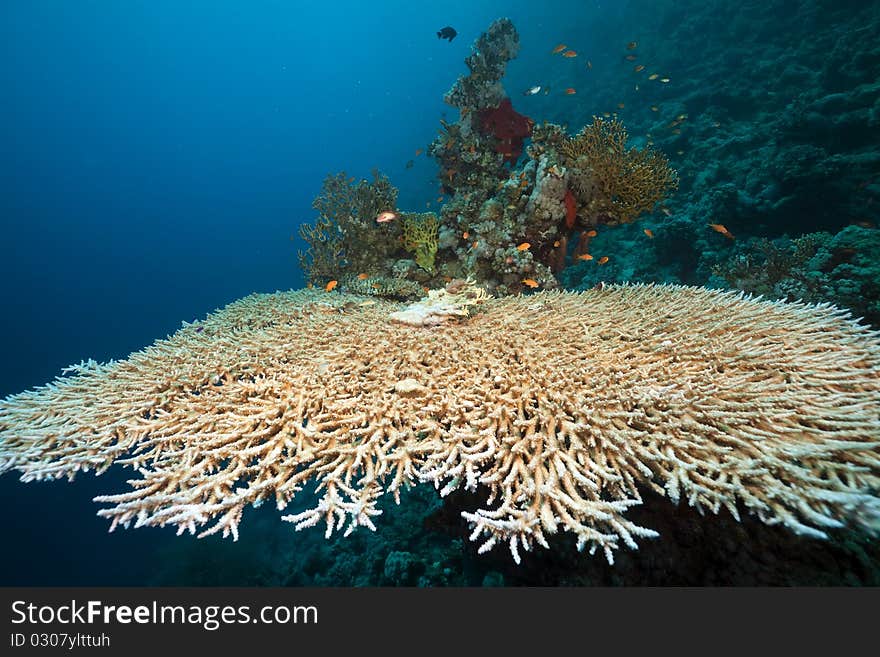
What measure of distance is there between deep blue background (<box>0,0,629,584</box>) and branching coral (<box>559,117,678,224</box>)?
21398 millimetres

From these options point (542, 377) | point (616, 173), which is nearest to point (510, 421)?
point (542, 377)

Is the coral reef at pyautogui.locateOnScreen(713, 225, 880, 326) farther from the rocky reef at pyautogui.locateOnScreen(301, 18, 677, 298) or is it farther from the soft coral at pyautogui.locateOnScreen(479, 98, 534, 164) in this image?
the soft coral at pyautogui.locateOnScreen(479, 98, 534, 164)

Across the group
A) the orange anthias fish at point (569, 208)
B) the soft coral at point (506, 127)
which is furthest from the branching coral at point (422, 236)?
the soft coral at point (506, 127)

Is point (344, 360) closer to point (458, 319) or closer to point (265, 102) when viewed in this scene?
point (458, 319)

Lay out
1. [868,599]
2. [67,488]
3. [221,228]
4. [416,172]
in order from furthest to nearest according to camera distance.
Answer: [221,228]
[416,172]
[67,488]
[868,599]

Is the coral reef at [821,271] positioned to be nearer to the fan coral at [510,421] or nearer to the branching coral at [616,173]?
the branching coral at [616,173]

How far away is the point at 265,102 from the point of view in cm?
11619

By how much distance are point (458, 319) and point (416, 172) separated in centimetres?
6854

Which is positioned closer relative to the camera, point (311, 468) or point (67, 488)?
point (311, 468)

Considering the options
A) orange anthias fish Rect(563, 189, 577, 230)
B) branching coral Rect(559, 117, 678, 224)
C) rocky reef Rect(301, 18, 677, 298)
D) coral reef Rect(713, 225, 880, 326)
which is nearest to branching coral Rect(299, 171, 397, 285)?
rocky reef Rect(301, 18, 677, 298)

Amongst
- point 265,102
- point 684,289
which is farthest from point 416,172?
point 265,102

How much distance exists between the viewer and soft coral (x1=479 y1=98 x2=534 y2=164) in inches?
375

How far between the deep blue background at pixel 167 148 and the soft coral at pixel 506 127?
69.3 ft

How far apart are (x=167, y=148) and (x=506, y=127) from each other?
4317 inches
